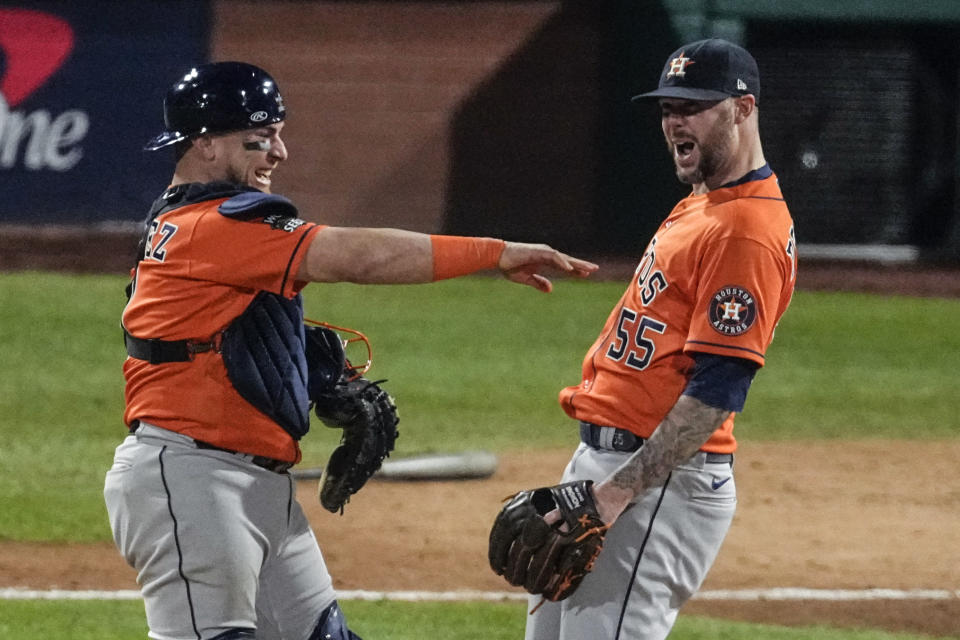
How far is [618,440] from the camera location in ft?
12.0

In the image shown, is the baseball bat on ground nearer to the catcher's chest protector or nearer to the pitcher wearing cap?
the catcher's chest protector

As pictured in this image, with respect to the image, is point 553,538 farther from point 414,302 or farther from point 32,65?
point 32,65

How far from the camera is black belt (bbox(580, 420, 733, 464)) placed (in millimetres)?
3664

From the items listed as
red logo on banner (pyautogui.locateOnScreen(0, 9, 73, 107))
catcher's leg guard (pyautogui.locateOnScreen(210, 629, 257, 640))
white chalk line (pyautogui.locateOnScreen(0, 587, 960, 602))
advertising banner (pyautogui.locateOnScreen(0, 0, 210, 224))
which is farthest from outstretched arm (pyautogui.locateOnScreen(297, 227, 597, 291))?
red logo on banner (pyautogui.locateOnScreen(0, 9, 73, 107))

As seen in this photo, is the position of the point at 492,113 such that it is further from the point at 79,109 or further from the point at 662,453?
the point at 662,453

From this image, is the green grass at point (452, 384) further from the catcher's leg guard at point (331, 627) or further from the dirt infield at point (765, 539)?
the catcher's leg guard at point (331, 627)

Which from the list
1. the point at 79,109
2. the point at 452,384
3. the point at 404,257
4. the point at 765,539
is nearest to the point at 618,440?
the point at 404,257

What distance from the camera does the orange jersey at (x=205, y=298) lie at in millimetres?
3645

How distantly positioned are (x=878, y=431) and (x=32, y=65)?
1180cm

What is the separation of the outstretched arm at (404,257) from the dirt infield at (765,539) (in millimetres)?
2776

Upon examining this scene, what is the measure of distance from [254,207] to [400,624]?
2565 mm

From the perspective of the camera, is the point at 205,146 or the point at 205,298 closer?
the point at 205,298

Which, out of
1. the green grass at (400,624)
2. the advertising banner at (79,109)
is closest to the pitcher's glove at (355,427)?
the green grass at (400,624)

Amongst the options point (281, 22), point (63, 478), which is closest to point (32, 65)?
point (281, 22)
